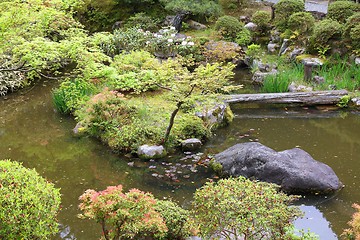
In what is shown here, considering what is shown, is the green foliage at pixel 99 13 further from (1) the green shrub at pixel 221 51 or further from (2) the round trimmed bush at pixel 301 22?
(2) the round trimmed bush at pixel 301 22

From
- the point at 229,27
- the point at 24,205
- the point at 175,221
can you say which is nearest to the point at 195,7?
the point at 229,27

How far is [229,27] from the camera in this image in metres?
17.4

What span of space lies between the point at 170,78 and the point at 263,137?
288 centimetres

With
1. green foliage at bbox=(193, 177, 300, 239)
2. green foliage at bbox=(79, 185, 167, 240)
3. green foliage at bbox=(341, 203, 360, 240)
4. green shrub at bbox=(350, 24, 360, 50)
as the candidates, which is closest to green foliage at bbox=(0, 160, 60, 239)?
green foliage at bbox=(79, 185, 167, 240)

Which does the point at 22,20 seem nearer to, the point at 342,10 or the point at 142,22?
the point at 142,22

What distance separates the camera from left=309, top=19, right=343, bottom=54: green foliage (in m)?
15.0

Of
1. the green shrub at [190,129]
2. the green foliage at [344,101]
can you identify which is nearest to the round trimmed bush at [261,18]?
the green foliage at [344,101]

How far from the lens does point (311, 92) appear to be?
43.3 ft

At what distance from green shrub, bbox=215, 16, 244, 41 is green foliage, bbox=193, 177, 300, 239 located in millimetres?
11948

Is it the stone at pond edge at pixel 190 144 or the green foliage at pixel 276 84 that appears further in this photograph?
the green foliage at pixel 276 84

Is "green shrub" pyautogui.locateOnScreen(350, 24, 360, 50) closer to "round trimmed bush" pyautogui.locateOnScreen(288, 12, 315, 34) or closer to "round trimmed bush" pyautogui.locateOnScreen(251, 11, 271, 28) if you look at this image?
"round trimmed bush" pyautogui.locateOnScreen(288, 12, 315, 34)

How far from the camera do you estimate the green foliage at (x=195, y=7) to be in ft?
60.3

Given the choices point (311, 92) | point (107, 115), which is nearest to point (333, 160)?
point (311, 92)

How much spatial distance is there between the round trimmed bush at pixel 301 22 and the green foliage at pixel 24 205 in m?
12.5
